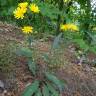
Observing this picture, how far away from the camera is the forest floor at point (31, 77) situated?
12.8 feet

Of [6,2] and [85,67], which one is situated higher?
[6,2]

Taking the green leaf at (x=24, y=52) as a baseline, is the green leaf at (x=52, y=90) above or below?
below

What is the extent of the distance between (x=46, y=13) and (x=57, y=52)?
1.76 feet

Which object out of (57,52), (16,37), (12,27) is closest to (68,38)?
(57,52)

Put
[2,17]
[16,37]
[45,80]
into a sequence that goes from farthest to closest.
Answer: [2,17] → [16,37] → [45,80]

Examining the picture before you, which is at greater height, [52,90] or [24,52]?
[24,52]

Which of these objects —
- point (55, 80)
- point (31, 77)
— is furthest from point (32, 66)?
point (55, 80)

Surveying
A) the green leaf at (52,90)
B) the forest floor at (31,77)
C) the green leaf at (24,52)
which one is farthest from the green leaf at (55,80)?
the green leaf at (24,52)

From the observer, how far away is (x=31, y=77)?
13.3ft

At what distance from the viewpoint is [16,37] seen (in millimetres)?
5223

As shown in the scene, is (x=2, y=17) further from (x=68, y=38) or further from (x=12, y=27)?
(x=68, y=38)

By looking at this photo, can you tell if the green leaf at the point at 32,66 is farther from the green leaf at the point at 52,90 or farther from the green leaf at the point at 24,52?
the green leaf at the point at 52,90

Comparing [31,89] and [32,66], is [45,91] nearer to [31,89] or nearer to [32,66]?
[31,89]

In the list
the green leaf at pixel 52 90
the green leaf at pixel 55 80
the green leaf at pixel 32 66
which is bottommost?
the green leaf at pixel 52 90
